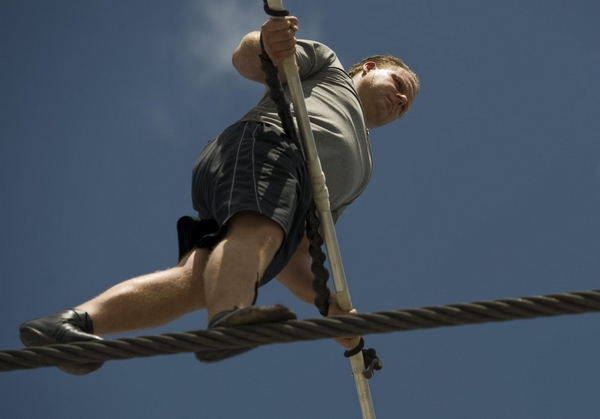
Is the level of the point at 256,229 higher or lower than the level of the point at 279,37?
lower

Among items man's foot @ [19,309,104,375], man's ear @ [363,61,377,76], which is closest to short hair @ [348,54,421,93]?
man's ear @ [363,61,377,76]

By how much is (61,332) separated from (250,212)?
82 cm

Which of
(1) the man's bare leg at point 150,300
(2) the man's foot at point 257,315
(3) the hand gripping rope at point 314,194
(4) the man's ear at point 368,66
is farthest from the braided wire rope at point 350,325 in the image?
(4) the man's ear at point 368,66

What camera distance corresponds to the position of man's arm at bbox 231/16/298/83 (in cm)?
446

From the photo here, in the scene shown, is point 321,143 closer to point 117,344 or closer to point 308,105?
point 308,105

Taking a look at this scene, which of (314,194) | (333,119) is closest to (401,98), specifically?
(333,119)

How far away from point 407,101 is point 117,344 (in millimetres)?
2738

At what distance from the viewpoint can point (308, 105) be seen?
4.83 m

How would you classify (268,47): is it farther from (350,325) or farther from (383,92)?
(350,325)

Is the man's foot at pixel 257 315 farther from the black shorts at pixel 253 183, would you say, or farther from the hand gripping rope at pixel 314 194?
the hand gripping rope at pixel 314 194

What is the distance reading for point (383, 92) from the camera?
557cm

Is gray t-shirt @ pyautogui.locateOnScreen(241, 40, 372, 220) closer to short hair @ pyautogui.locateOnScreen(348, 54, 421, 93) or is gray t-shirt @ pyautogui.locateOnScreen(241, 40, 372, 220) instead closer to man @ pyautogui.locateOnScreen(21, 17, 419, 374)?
man @ pyautogui.locateOnScreen(21, 17, 419, 374)

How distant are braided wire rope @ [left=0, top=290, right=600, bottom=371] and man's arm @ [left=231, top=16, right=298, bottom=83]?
1.43 metres

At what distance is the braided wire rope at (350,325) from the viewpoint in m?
3.40
